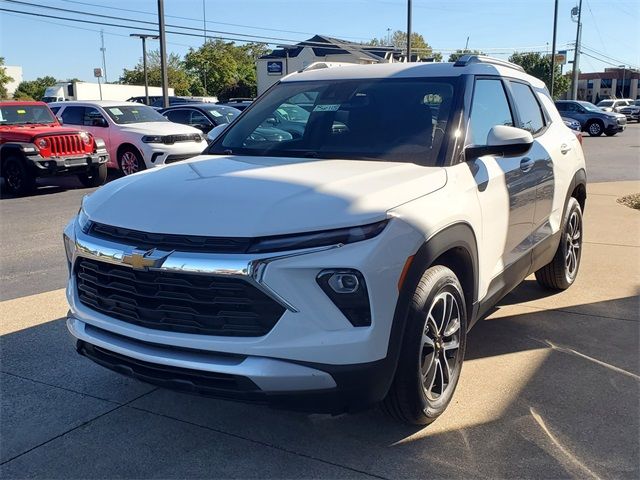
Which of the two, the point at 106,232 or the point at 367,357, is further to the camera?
the point at 106,232

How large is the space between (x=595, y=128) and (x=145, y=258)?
107 feet

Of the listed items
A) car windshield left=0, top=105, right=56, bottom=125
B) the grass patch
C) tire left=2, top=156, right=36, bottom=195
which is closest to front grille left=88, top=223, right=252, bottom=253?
the grass patch

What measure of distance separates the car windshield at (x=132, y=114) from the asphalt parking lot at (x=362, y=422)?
10.4 meters

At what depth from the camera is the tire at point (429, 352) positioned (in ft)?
9.71

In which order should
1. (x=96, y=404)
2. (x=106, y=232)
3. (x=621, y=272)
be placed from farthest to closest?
(x=621, y=272)
(x=96, y=404)
(x=106, y=232)

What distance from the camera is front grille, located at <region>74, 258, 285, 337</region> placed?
105 inches

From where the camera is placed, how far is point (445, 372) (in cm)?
341

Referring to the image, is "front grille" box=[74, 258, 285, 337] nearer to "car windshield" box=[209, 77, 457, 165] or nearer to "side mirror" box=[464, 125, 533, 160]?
"car windshield" box=[209, 77, 457, 165]

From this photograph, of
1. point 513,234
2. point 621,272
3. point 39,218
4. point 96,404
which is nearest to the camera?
point 96,404

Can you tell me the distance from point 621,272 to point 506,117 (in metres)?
2.70

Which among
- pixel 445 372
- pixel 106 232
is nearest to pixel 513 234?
pixel 445 372

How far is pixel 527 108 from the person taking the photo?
16.2 ft

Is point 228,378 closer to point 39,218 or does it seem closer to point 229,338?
point 229,338

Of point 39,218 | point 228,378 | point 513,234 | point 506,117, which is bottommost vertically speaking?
point 39,218
